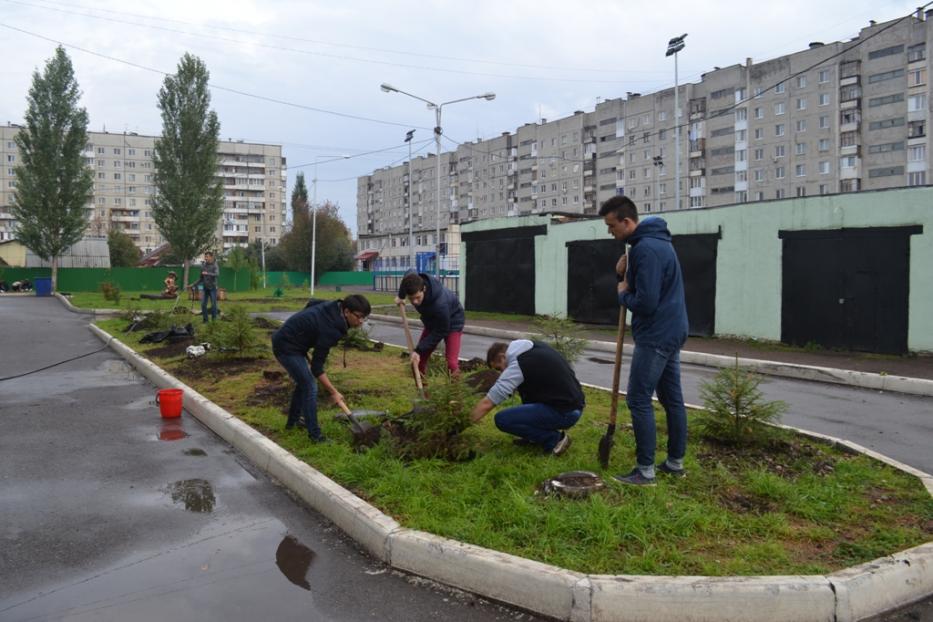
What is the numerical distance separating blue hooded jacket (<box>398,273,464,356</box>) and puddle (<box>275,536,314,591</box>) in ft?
11.2

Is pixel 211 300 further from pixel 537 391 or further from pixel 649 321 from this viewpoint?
pixel 649 321

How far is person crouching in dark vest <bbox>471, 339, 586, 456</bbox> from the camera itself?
5.30 meters

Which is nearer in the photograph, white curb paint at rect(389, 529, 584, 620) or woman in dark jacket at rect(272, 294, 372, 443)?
white curb paint at rect(389, 529, 584, 620)

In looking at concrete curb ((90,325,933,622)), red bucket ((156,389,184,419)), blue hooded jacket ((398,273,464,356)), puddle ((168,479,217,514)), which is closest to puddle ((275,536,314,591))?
concrete curb ((90,325,933,622))

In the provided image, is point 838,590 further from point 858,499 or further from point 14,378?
point 14,378

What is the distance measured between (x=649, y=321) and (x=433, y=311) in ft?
10.4

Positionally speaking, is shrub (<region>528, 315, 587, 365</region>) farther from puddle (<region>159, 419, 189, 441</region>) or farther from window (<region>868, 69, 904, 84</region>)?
window (<region>868, 69, 904, 84</region>)

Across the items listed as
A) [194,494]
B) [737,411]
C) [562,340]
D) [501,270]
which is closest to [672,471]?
[737,411]

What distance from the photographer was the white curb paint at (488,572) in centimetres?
331

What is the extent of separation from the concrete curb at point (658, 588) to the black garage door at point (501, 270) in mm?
18834

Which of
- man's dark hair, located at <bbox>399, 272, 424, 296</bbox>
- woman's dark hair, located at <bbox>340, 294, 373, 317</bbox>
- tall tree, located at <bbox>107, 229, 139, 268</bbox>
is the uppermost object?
tall tree, located at <bbox>107, 229, 139, 268</bbox>

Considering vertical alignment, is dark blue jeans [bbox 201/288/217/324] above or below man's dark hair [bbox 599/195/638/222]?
below

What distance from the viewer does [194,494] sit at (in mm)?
5195

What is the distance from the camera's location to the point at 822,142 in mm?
66625
